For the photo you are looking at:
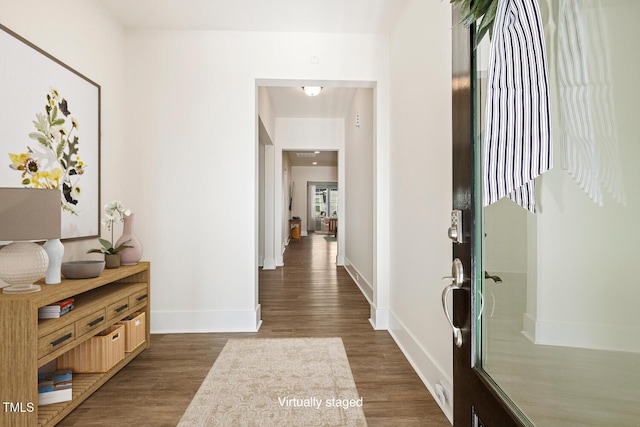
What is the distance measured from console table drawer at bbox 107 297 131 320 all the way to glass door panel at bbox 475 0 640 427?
2.21m

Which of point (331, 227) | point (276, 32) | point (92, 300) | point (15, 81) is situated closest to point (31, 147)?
point (15, 81)

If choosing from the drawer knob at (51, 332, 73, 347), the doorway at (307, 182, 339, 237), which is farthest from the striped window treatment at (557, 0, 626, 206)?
the doorway at (307, 182, 339, 237)

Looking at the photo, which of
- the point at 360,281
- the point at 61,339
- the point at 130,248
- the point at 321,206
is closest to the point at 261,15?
the point at 130,248

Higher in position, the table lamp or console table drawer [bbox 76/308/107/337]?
the table lamp

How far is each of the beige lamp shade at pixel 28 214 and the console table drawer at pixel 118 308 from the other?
0.78 metres

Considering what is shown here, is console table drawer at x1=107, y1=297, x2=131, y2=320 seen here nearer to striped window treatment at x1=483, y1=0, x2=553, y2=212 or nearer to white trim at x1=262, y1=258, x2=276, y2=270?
striped window treatment at x1=483, y1=0, x2=553, y2=212

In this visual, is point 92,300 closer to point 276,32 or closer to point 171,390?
point 171,390

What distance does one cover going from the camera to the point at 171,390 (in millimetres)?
2123

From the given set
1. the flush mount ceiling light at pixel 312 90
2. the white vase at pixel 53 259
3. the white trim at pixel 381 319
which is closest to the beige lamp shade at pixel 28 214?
the white vase at pixel 53 259

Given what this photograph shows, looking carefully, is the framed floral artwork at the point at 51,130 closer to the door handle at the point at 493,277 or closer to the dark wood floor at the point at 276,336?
the dark wood floor at the point at 276,336

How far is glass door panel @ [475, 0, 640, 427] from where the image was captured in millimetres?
568

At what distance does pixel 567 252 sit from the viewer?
695 mm

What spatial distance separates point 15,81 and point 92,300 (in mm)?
1278

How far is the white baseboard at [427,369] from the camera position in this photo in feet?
6.09
